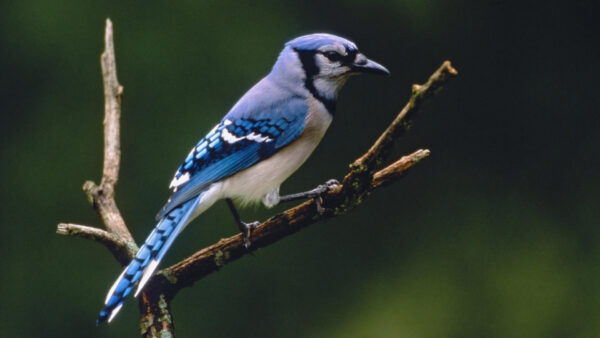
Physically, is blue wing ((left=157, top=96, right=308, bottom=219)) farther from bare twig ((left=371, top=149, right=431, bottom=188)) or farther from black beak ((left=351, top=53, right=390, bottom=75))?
bare twig ((left=371, top=149, right=431, bottom=188))

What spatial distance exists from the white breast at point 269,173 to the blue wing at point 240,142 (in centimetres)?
2

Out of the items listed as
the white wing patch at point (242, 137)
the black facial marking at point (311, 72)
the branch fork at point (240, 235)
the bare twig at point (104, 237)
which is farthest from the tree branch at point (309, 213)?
the black facial marking at point (311, 72)

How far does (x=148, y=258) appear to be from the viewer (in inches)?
73.3

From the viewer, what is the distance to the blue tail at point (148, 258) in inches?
68.4

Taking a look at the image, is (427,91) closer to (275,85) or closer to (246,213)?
(275,85)

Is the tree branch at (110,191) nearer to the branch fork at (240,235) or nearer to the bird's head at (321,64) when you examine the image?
the branch fork at (240,235)

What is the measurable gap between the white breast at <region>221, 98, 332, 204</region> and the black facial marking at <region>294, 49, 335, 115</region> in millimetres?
117

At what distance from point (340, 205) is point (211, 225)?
165 centimetres

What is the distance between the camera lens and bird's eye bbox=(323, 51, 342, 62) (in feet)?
7.73

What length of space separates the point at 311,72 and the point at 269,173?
40 cm

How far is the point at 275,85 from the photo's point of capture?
2506 millimetres

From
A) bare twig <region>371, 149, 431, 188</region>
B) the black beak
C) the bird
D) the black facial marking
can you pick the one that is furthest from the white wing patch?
bare twig <region>371, 149, 431, 188</region>

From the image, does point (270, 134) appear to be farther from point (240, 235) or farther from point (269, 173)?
point (240, 235)

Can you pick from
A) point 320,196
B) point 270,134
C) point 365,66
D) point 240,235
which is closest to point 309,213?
point 320,196
